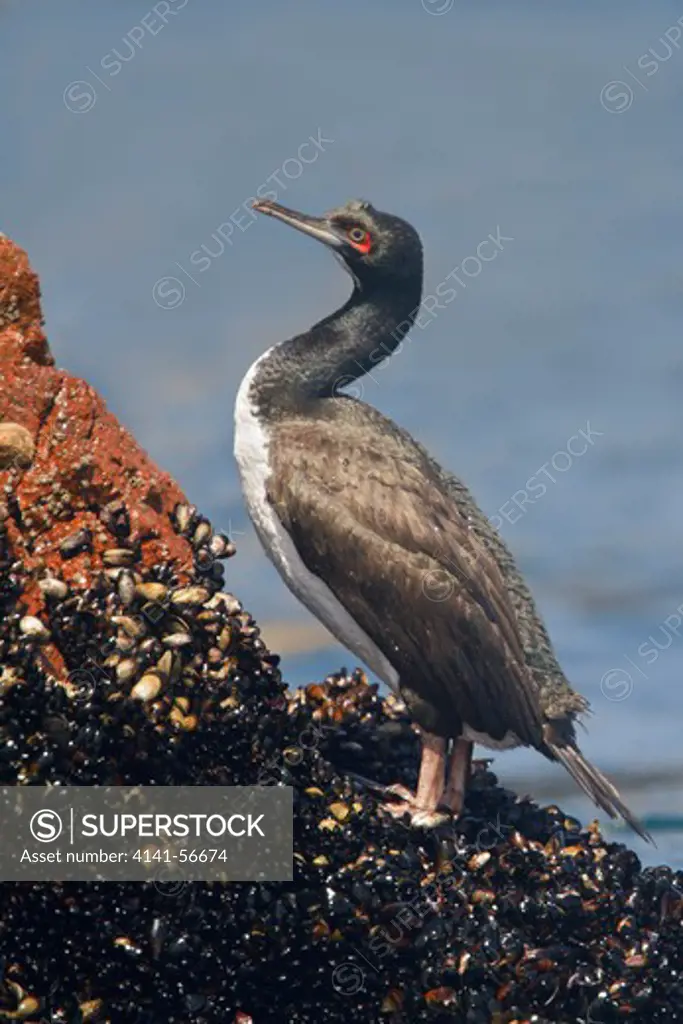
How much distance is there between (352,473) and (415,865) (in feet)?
8.72

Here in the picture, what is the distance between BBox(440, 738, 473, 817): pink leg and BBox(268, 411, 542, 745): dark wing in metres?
0.36

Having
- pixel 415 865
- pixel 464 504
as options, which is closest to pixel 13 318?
pixel 464 504

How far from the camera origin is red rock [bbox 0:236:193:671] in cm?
894

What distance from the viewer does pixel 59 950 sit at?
8398 mm

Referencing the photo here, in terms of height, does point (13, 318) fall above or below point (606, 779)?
above

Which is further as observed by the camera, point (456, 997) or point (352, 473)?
point (352, 473)

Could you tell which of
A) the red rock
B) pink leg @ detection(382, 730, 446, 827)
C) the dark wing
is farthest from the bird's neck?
pink leg @ detection(382, 730, 446, 827)

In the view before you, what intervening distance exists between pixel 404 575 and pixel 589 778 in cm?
196

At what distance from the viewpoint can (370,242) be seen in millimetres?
10445

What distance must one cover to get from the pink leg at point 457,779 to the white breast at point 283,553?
69 centimetres

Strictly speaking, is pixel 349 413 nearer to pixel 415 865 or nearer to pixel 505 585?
pixel 505 585

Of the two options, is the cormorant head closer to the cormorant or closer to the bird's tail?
the cormorant

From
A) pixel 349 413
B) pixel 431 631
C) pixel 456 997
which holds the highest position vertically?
pixel 349 413

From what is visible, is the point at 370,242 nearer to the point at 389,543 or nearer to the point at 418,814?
the point at 389,543
